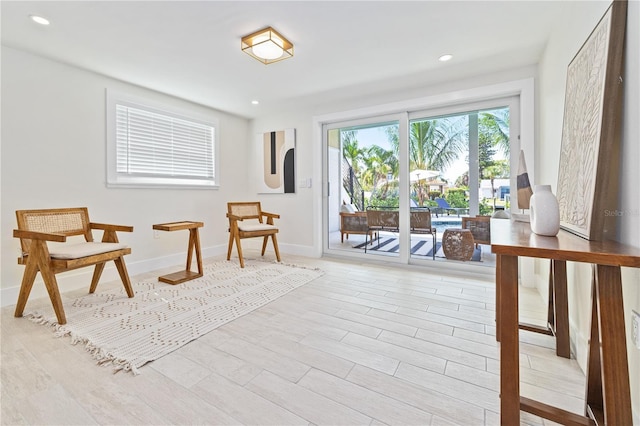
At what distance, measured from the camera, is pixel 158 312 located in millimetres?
2096

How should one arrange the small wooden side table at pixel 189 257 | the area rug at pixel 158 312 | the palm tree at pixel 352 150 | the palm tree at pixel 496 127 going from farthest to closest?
1. the palm tree at pixel 352 150
2. the palm tree at pixel 496 127
3. the small wooden side table at pixel 189 257
4. the area rug at pixel 158 312

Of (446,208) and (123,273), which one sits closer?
(123,273)

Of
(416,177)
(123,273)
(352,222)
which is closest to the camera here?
(123,273)

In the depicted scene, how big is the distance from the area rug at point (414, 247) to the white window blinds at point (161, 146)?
8.46 feet

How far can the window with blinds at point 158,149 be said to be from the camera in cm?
310

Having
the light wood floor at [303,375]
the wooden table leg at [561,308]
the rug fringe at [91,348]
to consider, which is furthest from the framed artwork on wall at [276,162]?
the wooden table leg at [561,308]

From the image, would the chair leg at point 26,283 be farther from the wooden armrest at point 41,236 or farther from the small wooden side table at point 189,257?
the small wooden side table at point 189,257

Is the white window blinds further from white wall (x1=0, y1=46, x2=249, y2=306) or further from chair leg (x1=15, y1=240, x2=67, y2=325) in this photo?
chair leg (x1=15, y1=240, x2=67, y2=325)

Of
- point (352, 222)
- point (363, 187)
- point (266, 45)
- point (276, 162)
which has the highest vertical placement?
point (266, 45)

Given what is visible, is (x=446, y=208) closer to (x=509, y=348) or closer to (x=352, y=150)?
(x=352, y=150)

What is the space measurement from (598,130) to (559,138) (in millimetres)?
1030

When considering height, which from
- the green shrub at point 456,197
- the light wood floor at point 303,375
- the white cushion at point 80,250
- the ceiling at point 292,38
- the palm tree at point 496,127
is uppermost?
the ceiling at point 292,38

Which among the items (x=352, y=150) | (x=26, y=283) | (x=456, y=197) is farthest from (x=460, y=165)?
(x=26, y=283)

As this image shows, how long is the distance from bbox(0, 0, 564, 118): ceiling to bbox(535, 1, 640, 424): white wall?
1.04 feet
